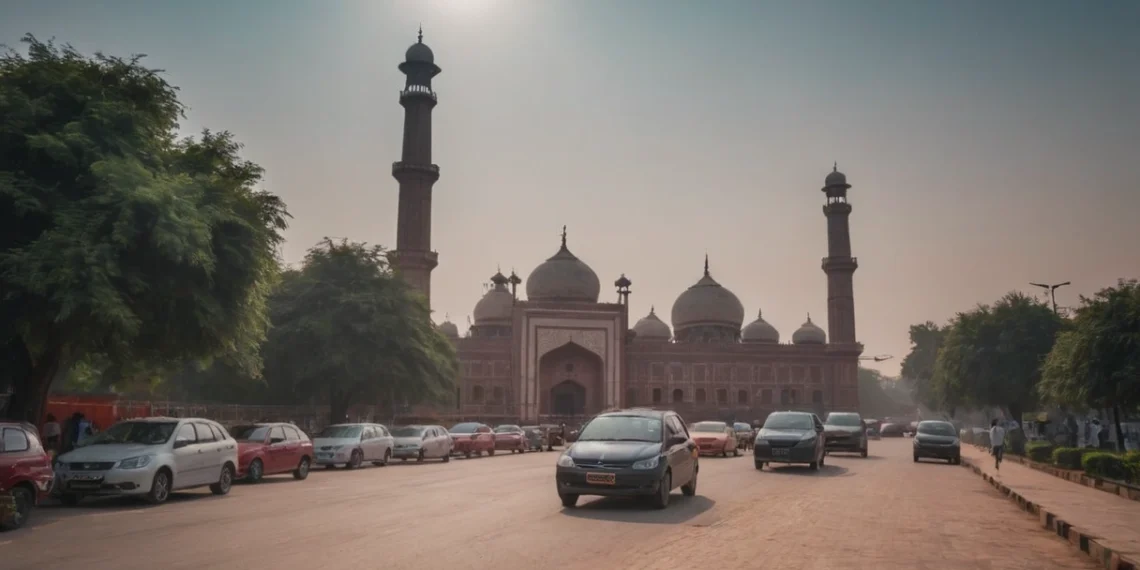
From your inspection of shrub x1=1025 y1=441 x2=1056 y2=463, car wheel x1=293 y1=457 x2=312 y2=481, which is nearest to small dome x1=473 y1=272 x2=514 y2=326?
shrub x1=1025 y1=441 x2=1056 y2=463

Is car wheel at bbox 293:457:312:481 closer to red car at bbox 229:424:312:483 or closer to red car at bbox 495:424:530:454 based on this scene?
red car at bbox 229:424:312:483

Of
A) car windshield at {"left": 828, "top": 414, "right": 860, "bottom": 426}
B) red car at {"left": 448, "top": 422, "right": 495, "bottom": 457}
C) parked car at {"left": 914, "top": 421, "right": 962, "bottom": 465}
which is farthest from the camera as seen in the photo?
red car at {"left": 448, "top": 422, "right": 495, "bottom": 457}

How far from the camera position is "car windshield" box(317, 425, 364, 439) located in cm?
2423

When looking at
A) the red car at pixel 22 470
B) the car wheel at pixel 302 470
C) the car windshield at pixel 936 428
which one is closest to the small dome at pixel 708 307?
the car windshield at pixel 936 428

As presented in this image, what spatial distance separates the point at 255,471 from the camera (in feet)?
61.1

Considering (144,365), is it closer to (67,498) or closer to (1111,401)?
(67,498)

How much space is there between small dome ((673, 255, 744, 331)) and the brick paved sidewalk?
50.9 metres

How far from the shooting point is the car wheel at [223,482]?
15.7 metres

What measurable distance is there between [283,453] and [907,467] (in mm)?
16516

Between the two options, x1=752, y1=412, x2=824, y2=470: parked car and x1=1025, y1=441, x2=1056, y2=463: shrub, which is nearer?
x1=752, y1=412, x2=824, y2=470: parked car

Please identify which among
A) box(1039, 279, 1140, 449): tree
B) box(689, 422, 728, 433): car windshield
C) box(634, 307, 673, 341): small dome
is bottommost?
box(689, 422, 728, 433): car windshield

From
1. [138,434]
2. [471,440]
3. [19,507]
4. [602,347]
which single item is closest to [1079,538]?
[19,507]

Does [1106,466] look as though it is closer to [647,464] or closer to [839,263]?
[647,464]

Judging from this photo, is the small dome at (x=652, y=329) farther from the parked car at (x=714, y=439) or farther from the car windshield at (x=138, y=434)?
the car windshield at (x=138, y=434)
